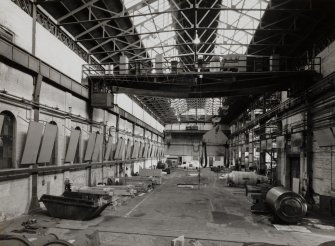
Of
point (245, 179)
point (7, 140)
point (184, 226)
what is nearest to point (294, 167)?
point (245, 179)

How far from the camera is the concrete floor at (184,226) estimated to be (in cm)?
779

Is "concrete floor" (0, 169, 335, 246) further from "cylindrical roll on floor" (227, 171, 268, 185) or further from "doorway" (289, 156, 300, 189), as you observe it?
"cylindrical roll on floor" (227, 171, 268, 185)

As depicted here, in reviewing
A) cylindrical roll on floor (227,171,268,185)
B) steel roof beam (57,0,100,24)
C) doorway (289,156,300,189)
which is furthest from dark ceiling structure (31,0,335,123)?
cylindrical roll on floor (227,171,268,185)

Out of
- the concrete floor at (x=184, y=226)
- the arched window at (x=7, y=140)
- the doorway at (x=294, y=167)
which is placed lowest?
the concrete floor at (x=184, y=226)

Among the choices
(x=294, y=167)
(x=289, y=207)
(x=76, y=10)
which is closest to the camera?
(x=289, y=207)

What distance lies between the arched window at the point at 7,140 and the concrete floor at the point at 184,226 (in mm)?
1895

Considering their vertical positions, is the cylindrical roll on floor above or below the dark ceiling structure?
below

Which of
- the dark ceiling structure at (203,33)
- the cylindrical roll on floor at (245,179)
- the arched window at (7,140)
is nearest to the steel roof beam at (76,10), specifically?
the dark ceiling structure at (203,33)

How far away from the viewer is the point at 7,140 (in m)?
9.11

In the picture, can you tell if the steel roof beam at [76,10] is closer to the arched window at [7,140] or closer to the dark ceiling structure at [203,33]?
the dark ceiling structure at [203,33]

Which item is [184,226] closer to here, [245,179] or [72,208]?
[72,208]

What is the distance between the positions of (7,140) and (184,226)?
622 centimetres

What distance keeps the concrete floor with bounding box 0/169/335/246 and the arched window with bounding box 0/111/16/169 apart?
1.89m

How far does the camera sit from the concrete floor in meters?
7.79
